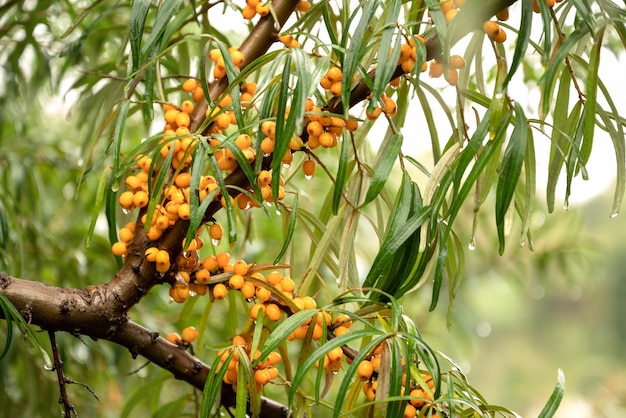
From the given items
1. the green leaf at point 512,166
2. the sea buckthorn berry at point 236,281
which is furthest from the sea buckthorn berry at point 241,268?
the green leaf at point 512,166

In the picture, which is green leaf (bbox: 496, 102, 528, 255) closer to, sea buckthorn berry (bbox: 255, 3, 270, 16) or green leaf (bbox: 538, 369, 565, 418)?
green leaf (bbox: 538, 369, 565, 418)

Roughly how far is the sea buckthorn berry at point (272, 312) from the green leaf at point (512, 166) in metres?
0.20

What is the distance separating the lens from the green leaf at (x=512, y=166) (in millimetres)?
472

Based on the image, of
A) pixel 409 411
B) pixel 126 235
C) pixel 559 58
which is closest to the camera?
pixel 559 58

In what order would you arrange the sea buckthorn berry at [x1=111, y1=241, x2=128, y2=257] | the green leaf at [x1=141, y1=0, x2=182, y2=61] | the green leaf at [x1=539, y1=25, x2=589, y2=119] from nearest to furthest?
the green leaf at [x1=539, y1=25, x2=589, y2=119], the green leaf at [x1=141, y1=0, x2=182, y2=61], the sea buckthorn berry at [x1=111, y1=241, x2=128, y2=257]

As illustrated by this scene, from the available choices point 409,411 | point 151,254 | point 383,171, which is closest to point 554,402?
point 409,411

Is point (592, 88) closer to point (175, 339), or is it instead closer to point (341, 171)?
point (341, 171)

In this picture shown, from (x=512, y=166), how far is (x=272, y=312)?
0.24 m

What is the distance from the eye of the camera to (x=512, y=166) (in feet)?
1.55

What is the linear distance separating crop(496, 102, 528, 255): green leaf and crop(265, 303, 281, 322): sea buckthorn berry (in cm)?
20

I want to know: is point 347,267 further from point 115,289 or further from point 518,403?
point 518,403

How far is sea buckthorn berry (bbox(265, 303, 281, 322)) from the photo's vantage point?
0.59 meters

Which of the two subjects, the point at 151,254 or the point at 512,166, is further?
the point at 151,254

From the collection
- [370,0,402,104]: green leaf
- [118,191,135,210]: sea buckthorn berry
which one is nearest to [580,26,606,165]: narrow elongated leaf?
[370,0,402,104]: green leaf
